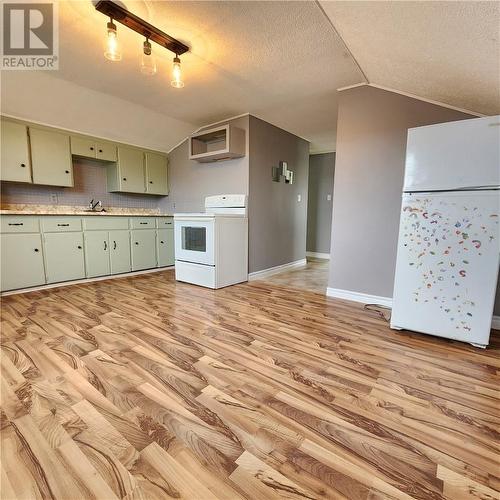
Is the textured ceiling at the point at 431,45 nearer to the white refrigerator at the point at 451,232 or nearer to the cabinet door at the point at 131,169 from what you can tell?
the white refrigerator at the point at 451,232

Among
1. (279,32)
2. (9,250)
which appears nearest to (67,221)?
(9,250)

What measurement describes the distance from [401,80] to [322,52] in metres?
0.72

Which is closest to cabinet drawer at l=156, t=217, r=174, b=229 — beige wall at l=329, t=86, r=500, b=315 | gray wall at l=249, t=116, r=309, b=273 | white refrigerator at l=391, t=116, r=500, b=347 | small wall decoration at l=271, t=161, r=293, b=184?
gray wall at l=249, t=116, r=309, b=273

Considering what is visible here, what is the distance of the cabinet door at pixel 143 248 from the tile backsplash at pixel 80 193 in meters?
0.73

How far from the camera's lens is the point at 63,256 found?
3.20 metres

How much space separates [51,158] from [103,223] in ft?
3.11

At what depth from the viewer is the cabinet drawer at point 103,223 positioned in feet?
11.1

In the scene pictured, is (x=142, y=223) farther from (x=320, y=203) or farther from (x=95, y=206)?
(x=320, y=203)

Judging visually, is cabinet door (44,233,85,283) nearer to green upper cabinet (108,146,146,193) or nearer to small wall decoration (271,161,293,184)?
green upper cabinet (108,146,146,193)

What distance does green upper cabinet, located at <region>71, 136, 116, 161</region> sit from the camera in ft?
11.3

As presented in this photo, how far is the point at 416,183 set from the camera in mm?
1959

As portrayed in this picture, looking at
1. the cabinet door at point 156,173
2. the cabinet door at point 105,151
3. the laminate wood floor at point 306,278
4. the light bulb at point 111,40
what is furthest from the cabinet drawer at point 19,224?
the laminate wood floor at point 306,278

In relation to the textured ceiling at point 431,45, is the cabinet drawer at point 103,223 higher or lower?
lower

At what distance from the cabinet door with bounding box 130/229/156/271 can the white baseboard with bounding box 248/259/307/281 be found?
1624 mm
